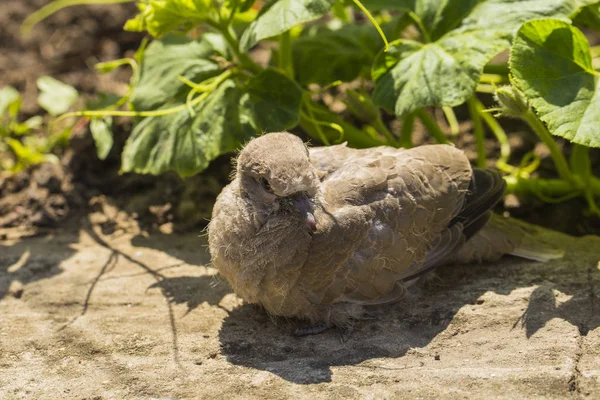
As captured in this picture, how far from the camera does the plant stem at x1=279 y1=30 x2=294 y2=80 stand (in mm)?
4422

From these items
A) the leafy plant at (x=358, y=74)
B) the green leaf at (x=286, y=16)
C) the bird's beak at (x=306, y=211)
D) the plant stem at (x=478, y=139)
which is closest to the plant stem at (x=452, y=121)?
the leafy plant at (x=358, y=74)

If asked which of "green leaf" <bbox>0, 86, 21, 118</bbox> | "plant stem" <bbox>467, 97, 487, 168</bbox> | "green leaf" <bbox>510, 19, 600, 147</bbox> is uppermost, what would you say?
"green leaf" <bbox>510, 19, 600, 147</bbox>

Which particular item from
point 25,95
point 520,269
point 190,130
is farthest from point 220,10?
Answer: point 25,95

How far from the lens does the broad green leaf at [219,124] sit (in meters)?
4.05

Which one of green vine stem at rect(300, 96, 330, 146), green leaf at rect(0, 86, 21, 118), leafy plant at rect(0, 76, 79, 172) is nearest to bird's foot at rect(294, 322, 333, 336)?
green vine stem at rect(300, 96, 330, 146)

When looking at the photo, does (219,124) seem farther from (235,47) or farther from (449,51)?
→ (449,51)

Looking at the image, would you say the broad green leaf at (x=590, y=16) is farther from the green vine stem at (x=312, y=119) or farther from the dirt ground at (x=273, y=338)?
the green vine stem at (x=312, y=119)

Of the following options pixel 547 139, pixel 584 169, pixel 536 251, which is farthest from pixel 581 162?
pixel 536 251

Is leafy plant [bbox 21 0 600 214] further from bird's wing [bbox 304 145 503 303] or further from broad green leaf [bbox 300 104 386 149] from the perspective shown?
bird's wing [bbox 304 145 503 303]

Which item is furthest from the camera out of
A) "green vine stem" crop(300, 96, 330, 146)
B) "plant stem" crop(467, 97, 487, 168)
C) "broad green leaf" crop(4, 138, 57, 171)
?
"broad green leaf" crop(4, 138, 57, 171)

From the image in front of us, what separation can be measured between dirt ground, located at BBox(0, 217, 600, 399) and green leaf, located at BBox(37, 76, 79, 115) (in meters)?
1.36

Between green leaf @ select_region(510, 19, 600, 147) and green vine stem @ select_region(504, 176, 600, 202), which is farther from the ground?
green leaf @ select_region(510, 19, 600, 147)

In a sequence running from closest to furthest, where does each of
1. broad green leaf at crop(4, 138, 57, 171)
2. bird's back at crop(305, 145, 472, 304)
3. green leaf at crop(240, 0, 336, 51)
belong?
bird's back at crop(305, 145, 472, 304)
green leaf at crop(240, 0, 336, 51)
broad green leaf at crop(4, 138, 57, 171)

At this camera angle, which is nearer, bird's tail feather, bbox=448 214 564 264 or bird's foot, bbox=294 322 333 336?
bird's foot, bbox=294 322 333 336
